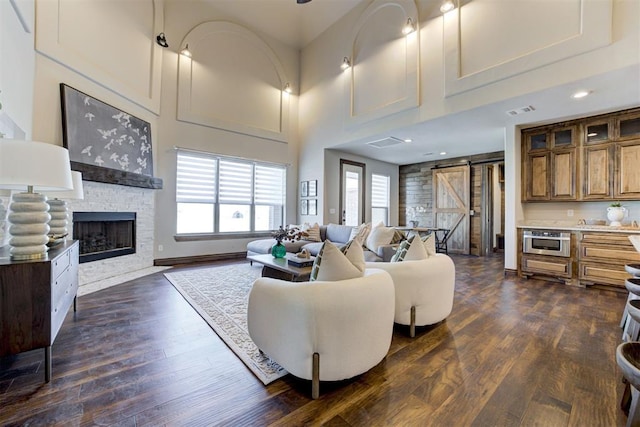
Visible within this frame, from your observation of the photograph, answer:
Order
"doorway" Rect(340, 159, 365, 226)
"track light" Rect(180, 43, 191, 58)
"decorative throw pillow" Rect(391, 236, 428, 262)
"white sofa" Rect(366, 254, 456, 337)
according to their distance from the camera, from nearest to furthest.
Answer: "white sofa" Rect(366, 254, 456, 337), "decorative throw pillow" Rect(391, 236, 428, 262), "track light" Rect(180, 43, 191, 58), "doorway" Rect(340, 159, 365, 226)

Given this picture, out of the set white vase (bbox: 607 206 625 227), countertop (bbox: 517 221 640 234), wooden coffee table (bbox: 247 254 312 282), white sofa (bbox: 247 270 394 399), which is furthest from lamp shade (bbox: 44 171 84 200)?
white vase (bbox: 607 206 625 227)

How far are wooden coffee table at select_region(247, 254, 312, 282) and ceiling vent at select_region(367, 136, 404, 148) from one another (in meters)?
3.56

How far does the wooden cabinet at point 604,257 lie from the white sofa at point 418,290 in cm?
313

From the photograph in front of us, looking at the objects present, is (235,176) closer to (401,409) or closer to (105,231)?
(105,231)

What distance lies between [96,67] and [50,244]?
3239mm

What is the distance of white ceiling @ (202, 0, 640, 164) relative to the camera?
341 cm

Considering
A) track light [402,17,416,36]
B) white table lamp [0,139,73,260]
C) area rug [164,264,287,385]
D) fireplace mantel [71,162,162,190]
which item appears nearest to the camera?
white table lamp [0,139,73,260]

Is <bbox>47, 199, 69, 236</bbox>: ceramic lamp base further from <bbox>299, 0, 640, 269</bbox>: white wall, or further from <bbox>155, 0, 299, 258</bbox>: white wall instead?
<bbox>299, 0, 640, 269</bbox>: white wall

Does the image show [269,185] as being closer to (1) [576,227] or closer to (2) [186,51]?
(2) [186,51]

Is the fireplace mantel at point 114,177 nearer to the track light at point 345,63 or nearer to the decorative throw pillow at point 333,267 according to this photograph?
the decorative throw pillow at point 333,267

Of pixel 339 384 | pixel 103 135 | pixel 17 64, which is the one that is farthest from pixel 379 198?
pixel 17 64

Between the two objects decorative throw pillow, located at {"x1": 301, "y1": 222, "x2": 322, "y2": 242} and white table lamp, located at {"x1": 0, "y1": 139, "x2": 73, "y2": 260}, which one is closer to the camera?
white table lamp, located at {"x1": 0, "y1": 139, "x2": 73, "y2": 260}

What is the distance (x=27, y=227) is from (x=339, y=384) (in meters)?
2.25

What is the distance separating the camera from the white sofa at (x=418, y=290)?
230cm
